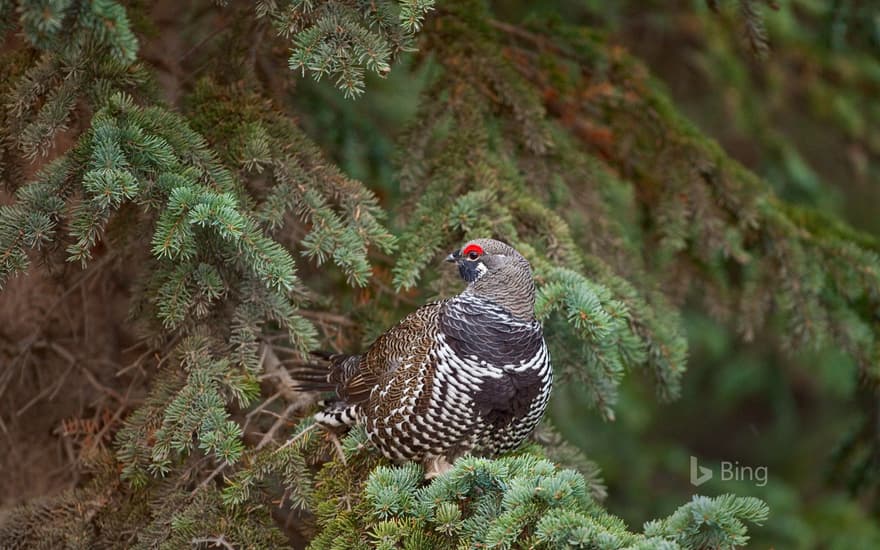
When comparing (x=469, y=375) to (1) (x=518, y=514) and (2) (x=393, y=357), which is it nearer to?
(2) (x=393, y=357)

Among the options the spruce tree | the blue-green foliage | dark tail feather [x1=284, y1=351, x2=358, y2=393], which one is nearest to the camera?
the blue-green foliage

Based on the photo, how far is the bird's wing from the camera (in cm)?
325

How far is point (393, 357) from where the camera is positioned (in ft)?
11.0

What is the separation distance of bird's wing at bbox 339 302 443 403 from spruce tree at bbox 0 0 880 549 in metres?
0.18

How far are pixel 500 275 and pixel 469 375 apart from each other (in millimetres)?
394

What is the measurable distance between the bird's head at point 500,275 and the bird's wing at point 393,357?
0.76 ft

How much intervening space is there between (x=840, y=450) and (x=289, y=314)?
11.1 feet

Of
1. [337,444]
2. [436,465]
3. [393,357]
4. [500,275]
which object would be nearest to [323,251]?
[393,357]

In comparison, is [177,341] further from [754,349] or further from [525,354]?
[754,349]

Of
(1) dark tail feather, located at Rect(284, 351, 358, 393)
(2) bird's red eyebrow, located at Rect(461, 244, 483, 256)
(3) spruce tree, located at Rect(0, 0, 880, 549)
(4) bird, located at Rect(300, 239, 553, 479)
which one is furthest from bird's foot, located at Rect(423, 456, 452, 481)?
(2) bird's red eyebrow, located at Rect(461, 244, 483, 256)

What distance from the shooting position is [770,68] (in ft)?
20.4

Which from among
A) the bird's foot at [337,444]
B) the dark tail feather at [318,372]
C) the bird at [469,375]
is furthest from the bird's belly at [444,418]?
the dark tail feather at [318,372]

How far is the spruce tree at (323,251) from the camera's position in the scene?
2766 millimetres

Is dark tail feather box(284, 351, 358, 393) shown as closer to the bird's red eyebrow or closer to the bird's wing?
the bird's wing
